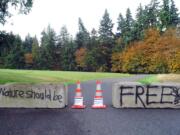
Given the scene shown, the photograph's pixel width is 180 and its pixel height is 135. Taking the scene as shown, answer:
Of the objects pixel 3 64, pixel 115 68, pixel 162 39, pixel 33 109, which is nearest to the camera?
pixel 33 109

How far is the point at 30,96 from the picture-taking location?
12.5 meters

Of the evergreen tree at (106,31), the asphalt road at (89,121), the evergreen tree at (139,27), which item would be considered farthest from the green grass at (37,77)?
the evergreen tree at (106,31)

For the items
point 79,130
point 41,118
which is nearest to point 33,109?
point 41,118

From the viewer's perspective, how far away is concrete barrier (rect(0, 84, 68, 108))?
1244 centimetres

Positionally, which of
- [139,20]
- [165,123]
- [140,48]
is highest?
[139,20]

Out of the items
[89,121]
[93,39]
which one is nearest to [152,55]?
[93,39]

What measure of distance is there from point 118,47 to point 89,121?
251 ft

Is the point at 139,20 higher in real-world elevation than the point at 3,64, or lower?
higher

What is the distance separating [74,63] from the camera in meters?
90.2

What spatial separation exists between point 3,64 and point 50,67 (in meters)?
12.2

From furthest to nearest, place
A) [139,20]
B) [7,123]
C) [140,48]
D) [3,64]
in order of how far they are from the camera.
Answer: [3,64]
[139,20]
[140,48]
[7,123]

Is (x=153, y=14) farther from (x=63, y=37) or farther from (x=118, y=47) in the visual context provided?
(x=63, y=37)

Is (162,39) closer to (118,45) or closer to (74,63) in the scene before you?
(118,45)

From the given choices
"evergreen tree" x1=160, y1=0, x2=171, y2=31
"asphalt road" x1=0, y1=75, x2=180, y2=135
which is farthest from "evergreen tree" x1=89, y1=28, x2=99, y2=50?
"asphalt road" x1=0, y1=75, x2=180, y2=135
